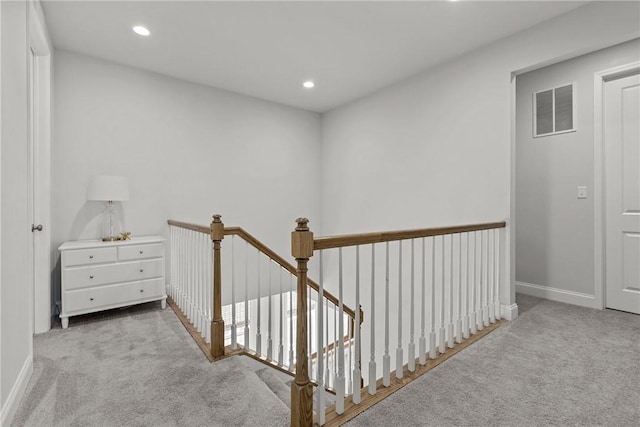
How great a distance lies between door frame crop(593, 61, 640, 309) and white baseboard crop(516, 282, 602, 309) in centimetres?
7

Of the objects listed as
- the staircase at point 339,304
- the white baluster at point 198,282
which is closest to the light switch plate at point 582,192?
the staircase at point 339,304

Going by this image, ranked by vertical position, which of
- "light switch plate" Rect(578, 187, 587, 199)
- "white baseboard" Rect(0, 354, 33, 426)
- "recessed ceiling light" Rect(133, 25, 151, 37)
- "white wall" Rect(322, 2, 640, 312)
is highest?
"recessed ceiling light" Rect(133, 25, 151, 37)

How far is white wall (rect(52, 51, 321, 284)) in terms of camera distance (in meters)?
3.07

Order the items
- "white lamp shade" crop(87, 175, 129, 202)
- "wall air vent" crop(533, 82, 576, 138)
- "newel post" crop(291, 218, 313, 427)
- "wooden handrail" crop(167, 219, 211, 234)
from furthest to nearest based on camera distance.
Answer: "wall air vent" crop(533, 82, 576, 138) < "white lamp shade" crop(87, 175, 129, 202) < "wooden handrail" crop(167, 219, 211, 234) < "newel post" crop(291, 218, 313, 427)

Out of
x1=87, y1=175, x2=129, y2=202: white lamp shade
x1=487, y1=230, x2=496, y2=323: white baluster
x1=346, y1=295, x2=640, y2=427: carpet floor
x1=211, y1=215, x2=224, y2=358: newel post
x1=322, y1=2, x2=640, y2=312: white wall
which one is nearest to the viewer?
x1=346, y1=295, x2=640, y2=427: carpet floor

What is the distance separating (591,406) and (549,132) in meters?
2.72

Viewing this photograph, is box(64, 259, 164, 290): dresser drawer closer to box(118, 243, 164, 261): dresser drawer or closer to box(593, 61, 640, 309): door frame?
box(118, 243, 164, 261): dresser drawer

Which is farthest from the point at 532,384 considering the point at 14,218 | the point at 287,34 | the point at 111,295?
the point at 111,295

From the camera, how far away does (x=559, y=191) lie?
3271mm

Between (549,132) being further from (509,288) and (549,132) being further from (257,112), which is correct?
(257,112)

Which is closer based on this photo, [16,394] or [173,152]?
[16,394]

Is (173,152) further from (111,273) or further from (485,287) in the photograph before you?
(485,287)

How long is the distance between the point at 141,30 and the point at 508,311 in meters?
4.02

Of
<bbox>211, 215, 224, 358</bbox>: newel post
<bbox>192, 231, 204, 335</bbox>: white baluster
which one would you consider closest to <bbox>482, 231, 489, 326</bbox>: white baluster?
<bbox>211, 215, 224, 358</bbox>: newel post
